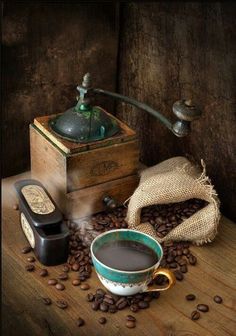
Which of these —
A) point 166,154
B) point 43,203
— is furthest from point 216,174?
point 43,203

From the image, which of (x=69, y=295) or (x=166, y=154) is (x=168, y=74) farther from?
(x=69, y=295)

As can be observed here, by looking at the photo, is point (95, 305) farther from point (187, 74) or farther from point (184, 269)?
point (187, 74)

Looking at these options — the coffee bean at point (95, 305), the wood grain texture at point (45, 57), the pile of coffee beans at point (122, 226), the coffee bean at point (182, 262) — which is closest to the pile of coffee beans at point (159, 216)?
the pile of coffee beans at point (122, 226)

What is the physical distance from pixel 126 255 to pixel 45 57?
777 mm

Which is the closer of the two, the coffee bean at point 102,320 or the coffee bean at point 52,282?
the coffee bean at point 102,320

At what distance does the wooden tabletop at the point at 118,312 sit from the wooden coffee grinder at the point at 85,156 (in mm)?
213

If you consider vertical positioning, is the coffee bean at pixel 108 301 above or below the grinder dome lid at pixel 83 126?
below

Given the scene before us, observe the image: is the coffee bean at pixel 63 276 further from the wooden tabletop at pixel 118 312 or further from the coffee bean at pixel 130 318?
the coffee bean at pixel 130 318

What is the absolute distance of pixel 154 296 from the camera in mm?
1356

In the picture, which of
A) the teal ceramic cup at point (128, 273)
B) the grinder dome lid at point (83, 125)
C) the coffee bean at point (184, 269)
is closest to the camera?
the teal ceramic cup at point (128, 273)

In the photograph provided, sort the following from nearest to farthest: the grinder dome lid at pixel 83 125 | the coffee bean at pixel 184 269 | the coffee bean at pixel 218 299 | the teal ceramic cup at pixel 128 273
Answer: the teal ceramic cup at pixel 128 273
the coffee bean at pixel 218 299
the coffee bean at pixel 184 269
the grinder dome lid at pixel 83 125

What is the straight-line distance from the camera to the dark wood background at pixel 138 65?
161cm

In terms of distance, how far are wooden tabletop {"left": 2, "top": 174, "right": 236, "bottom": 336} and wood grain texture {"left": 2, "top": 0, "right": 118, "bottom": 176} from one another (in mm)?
419

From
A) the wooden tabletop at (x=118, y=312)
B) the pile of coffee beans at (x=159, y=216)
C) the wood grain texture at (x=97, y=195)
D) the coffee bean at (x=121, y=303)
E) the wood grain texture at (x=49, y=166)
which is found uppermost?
the wood grain texture at (x=49, y=166)
